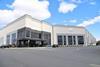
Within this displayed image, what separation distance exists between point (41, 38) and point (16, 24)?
18169 millimetres

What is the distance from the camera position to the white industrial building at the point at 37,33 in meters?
97.2

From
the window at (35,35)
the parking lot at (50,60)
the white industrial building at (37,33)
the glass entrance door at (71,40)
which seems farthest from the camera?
the glass entrance door at (71,40)

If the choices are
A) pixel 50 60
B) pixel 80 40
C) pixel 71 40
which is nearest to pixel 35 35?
pixel 71 40

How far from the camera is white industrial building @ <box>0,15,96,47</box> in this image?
3828 inches

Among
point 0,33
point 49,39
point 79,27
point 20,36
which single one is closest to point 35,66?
point 20,36

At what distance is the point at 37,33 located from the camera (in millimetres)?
106125

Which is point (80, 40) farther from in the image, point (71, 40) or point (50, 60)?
point (50, 60)

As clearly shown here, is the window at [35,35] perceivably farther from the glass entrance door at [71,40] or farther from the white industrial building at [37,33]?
the glass entrance door at [71,40]

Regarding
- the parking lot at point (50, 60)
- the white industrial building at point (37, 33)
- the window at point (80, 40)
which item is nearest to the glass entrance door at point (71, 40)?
the white industrial building at point (37, 33)

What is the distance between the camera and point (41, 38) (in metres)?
108

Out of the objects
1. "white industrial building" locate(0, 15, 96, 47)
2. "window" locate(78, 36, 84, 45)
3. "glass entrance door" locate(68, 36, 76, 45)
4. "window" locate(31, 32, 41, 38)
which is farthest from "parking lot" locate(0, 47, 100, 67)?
"window" locate(78, 36, 84, 45)

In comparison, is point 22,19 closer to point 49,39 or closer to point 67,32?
point 49,39

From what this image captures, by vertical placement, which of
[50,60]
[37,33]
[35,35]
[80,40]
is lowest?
[50,60]

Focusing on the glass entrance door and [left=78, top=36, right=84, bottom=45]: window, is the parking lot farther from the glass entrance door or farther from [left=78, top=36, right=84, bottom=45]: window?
[left=78, top=36, right=84, bottom=45]: window
